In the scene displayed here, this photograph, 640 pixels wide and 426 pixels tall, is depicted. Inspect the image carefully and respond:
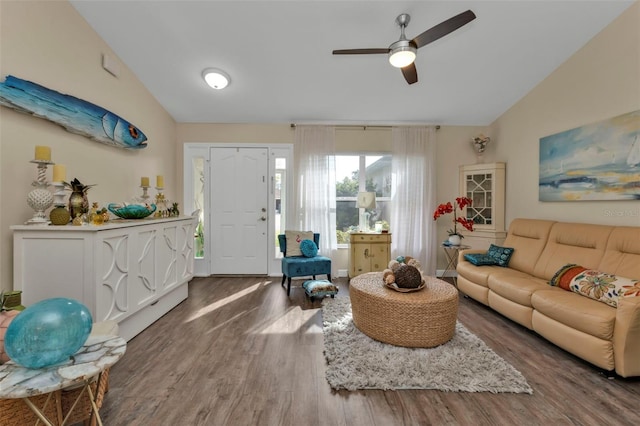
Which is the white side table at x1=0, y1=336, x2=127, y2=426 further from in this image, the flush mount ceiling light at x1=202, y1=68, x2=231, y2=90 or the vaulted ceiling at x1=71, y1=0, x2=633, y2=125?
the flush mount ceiling light at x1=202, y1=68, x2=231, y2=90

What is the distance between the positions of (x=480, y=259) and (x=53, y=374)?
12.5 feet

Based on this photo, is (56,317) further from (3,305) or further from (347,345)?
(347,345)

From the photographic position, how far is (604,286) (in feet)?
7.18

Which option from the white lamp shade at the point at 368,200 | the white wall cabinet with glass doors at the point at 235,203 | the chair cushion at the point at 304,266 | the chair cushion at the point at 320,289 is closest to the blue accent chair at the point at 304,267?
the chair cushion at the point at 304,266

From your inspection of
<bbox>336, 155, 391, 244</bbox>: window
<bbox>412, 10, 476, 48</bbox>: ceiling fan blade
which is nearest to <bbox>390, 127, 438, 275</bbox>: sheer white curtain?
<bbox>336, 155, 391, 244</bbox>: window

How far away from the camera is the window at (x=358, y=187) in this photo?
4742mm

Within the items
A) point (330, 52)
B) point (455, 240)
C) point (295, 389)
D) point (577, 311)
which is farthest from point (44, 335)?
point (455, 240)

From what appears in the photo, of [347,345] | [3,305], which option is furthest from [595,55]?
[3,305]

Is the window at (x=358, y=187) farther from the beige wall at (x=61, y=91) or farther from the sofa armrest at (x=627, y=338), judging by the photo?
the sofa armrest at (x=627, y=338)

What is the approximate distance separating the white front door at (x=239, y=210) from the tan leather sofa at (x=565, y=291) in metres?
2.99

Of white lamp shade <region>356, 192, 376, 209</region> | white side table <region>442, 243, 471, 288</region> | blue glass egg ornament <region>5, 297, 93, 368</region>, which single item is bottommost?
white side table <region>442, 243, 471, 288</region>

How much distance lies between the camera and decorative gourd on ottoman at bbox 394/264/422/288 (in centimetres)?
252

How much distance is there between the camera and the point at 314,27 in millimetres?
2816

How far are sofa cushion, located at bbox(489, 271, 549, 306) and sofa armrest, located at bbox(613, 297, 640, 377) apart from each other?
656mm
